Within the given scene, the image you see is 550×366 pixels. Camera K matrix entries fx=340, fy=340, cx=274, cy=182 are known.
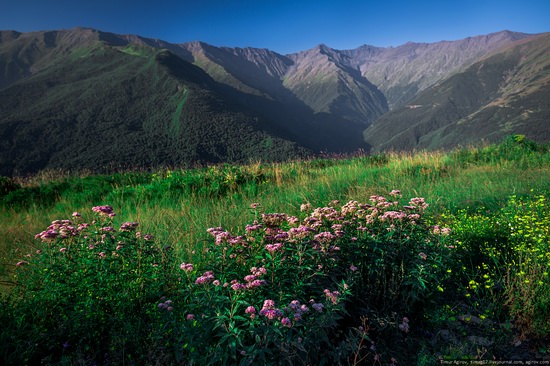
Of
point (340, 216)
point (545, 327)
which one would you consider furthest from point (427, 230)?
point (545, 327)

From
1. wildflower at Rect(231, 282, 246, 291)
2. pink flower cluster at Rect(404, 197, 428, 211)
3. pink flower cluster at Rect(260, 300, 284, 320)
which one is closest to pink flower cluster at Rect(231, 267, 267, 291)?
wildflower at Rect(231, 282, 246, 291)

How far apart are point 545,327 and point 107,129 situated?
124501 millimetres

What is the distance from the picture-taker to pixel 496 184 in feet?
25.6

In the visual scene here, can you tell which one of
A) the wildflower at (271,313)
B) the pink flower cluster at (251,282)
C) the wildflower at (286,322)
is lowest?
the wildflower at (286,322)

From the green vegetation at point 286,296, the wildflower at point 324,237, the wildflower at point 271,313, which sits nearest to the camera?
the wildflower at point 271,313

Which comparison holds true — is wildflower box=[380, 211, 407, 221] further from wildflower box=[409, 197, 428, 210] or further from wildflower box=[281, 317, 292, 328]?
wildflower box=[281, 317, 292, 328]

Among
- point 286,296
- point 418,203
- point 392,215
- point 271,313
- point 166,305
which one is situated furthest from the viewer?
point 418,203

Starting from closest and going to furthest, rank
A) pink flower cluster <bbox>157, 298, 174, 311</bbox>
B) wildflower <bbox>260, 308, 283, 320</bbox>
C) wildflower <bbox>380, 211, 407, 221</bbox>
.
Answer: wildflower <bbox>260, 308, 283, 320</bbox> < pink flower cluster <bbox>157, 298, 174, 311</bbox> < wildflower <bbox>380, 211, 407, 221</bbox>

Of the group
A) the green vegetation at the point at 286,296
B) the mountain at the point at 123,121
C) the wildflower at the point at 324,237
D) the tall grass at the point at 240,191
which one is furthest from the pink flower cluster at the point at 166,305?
the mountain at the point at 123,121

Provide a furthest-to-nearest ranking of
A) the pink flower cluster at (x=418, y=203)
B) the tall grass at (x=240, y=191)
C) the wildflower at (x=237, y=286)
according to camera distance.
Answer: the tall grass at (x=240, y=191) < the pink flower cluster at (x=418, y=203) < the wildflower at (x=237, y=286)

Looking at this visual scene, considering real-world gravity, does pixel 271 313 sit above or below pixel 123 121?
below

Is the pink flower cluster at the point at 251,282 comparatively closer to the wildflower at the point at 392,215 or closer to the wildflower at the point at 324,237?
the wildflower at the point at 324,237

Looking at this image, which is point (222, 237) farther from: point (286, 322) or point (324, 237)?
point (286, 322)

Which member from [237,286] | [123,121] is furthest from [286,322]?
[123,121]
